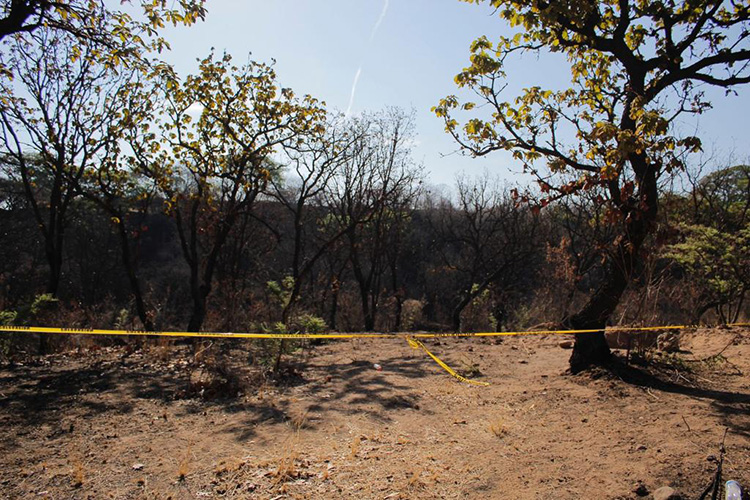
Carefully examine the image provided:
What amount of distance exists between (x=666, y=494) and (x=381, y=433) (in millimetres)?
2354

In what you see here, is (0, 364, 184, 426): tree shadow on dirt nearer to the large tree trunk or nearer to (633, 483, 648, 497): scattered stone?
(633, 483, 648, 497): scattered stone

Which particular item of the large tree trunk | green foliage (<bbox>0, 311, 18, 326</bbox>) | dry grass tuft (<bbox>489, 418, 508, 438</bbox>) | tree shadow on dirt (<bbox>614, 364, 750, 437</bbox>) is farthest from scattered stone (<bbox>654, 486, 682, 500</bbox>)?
green foliage (<bbox>0, 311, 18, 326</bbox>)

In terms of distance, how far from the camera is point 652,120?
13.6ft

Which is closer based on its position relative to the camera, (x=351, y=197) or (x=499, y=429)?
(x=499, y=429)

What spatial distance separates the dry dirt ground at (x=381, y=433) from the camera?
3.23 meters

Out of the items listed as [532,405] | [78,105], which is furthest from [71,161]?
[532,405]

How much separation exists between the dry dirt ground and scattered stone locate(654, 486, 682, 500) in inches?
2.9

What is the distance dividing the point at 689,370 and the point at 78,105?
12228mm

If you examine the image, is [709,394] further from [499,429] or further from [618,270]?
[499,429]

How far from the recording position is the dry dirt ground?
3.23 meters

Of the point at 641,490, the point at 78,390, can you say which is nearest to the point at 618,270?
the point at 641,490

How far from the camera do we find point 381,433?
14.4ft

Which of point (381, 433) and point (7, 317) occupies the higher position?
point (7, 317)

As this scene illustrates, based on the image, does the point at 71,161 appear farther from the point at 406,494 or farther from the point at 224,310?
the point at 406,494
